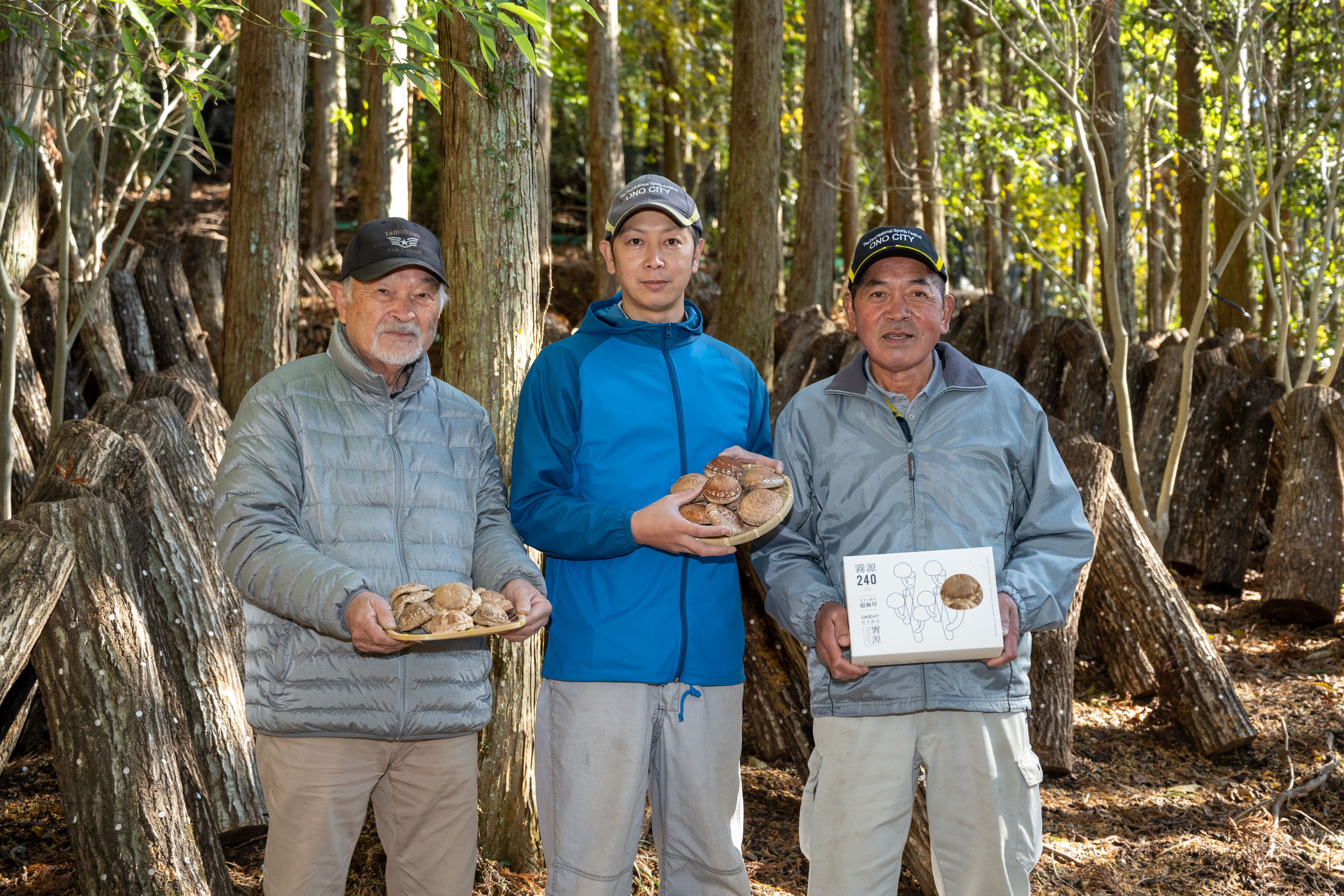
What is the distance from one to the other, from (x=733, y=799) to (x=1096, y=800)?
7.71 ft

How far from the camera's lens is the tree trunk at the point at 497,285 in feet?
11.6

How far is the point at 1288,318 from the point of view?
7.81 m


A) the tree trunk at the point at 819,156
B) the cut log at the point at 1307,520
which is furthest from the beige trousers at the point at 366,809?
the tree trunk at the point at 819,156

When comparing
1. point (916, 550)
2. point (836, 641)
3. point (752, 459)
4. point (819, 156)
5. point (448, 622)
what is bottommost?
point (836, 641)

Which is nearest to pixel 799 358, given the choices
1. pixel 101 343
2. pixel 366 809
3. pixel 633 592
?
pixel 101 343

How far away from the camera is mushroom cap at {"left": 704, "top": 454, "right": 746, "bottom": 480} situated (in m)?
2.51

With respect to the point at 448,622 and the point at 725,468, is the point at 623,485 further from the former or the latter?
the point at 448,622

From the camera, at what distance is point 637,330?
9.21 ft

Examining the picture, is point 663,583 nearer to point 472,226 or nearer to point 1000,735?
point 1000,735

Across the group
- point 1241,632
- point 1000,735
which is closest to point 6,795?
point 1000,735

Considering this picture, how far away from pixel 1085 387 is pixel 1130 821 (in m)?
4.47

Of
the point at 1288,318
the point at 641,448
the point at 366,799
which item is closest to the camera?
the point at 366,799

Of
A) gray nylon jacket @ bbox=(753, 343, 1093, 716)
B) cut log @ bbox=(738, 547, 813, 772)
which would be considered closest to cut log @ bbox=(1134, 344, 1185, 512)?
cut log @ bbox=(738, 547, 813, 772)

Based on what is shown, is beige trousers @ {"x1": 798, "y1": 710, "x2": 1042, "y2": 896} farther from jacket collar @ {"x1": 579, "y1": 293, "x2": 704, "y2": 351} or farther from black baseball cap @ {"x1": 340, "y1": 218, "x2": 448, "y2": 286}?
black baseball cap @ {"x1": 340, "y1": 218, "x2": 448, "y2": 286}
